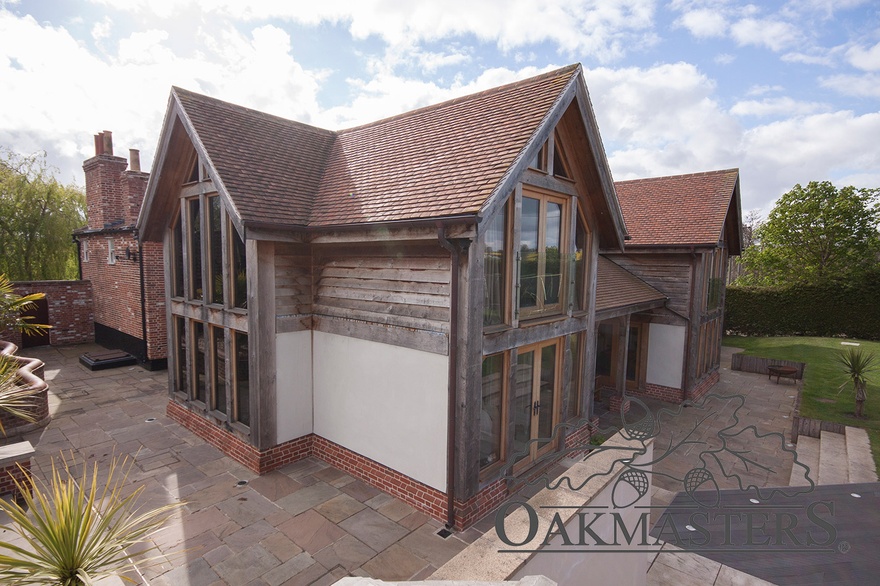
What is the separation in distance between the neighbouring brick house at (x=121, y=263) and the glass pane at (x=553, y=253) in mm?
12480

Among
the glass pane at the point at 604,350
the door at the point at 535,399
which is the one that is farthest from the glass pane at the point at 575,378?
the glass pane at the point at 604,350

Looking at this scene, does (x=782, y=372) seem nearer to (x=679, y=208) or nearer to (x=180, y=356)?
(x=679, y=208)

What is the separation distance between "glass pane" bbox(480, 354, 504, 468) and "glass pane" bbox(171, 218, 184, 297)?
7.49m

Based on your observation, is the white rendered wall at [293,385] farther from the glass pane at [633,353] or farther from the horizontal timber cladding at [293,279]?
the glass pane at [633,353]

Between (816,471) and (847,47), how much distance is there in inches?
323

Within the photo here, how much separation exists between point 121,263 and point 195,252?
8960 millimetres

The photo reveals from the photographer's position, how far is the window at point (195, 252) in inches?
369

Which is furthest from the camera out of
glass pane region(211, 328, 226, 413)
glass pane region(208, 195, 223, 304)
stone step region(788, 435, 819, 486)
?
glass pane region(211, 328, 226, 413)

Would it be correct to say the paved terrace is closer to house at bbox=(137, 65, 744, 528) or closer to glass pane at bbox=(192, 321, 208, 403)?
house at bbox=(137, 65, 744, 528)

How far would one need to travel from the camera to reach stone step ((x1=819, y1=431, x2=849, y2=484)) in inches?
331

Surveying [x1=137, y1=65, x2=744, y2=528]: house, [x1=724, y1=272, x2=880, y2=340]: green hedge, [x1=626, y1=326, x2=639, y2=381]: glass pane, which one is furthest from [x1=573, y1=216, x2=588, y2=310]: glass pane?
[x1=724, y1=272, x2=880, y2=340]: green hedge

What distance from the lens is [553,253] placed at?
820 centimetres

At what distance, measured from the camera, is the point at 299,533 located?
20.7 ft

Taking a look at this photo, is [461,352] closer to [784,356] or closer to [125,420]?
[125,420]
